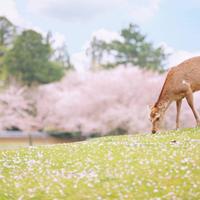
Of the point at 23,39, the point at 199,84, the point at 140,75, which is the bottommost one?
the point at 199,84

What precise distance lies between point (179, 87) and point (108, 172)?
6.33 m

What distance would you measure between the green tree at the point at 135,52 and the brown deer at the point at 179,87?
32.9 m

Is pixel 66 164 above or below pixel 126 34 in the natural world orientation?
below

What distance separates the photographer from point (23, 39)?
4738 cm

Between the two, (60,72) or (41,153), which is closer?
(41,153)

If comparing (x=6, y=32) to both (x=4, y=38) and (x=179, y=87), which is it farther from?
(x=179, y=87)

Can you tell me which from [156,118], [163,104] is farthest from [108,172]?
[163,104]

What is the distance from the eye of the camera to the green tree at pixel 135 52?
50688mm

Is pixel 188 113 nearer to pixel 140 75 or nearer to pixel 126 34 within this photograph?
pixel 140 75

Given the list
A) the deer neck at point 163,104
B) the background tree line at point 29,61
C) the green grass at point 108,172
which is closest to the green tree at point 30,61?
the background tree line at point 29,61

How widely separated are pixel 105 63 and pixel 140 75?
834 cm

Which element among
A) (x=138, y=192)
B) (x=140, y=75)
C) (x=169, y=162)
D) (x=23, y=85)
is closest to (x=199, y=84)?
(x=169, y=162)

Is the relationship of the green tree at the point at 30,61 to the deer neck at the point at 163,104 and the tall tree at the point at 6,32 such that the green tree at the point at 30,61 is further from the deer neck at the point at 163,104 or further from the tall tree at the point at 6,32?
the deer neck at the point at 163,104

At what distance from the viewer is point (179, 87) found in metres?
17.0
